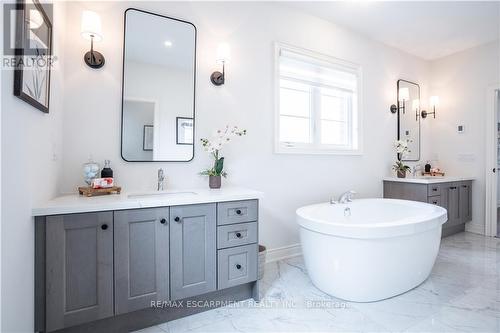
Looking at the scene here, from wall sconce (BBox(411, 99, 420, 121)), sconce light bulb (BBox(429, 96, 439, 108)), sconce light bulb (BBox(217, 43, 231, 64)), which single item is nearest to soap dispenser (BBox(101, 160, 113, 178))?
sconce light bulb (BBox(217, 43, 231, 64))

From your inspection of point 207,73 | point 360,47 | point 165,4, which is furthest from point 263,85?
point 360,47

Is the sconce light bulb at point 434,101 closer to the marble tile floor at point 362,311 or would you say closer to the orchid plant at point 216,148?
the marble tile floor at point 362,311

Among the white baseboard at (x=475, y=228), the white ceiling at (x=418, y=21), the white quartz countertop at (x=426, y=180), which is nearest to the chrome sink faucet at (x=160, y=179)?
the white ceiling at (x=418, y=21)

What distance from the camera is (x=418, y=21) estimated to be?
3.05 meters

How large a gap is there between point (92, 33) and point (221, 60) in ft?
3.24

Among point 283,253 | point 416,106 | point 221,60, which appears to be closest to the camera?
point 221,60

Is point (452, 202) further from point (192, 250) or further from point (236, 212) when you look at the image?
point (192, 250)

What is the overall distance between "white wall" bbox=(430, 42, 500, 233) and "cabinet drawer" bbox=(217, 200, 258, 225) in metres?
3.68

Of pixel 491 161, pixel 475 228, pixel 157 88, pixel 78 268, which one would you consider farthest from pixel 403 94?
pixel 78 268

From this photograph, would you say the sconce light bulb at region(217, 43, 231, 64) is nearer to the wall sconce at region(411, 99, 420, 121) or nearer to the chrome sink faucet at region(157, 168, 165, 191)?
the chrome sink faucet at region(157, 168, 165, 191)

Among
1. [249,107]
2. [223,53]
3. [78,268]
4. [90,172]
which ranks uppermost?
[223,53]

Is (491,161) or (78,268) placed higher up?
(491,161)

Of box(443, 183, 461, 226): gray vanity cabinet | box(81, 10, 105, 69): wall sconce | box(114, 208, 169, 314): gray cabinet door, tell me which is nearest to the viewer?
box(114, 208, 169, 314): gray cabinet door

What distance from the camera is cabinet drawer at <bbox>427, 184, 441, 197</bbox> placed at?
10.5ft
